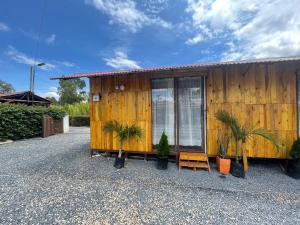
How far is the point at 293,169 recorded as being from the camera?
10.6ft

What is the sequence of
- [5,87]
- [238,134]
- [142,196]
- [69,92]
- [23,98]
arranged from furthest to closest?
1. [5,87]
2. [69,92]
3. [23,98]
4. [238,134]
5. [142,196]

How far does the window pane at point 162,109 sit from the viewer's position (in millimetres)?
4203

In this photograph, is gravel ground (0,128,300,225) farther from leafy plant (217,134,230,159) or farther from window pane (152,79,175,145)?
window pane (152,79,175,145)

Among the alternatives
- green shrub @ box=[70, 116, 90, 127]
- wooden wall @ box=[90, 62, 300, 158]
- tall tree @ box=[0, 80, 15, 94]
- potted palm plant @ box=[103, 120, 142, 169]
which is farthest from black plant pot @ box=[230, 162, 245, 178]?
tall tree @ box=[0, 80, 15, 94]

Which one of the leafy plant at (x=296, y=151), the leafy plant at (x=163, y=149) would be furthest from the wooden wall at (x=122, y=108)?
the leafy plant at (x=296, y=151)

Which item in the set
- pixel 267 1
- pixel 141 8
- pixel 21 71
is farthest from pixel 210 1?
pixel 21 71

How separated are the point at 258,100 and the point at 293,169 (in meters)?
1.62

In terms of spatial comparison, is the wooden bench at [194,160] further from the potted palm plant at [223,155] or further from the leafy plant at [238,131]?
the leafy plant at [238,131]

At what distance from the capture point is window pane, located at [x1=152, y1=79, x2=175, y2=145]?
420 cm

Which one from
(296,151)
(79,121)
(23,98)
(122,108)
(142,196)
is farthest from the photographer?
(79,121)

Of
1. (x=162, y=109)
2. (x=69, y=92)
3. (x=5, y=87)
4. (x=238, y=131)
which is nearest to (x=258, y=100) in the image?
(x=238, y=131)

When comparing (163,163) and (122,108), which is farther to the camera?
(122,108)

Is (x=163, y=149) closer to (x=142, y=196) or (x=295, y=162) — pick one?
(x=142, y=196)

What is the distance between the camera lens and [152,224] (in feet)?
6.24
